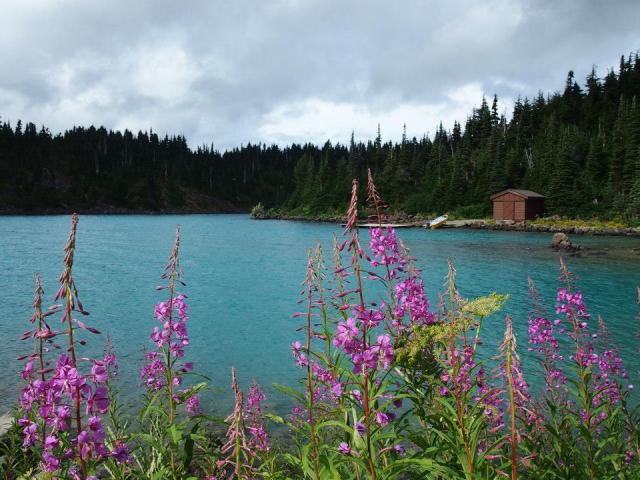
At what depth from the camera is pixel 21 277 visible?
30.3 metres

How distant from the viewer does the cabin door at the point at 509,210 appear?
242ft

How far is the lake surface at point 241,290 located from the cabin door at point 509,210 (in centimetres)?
1960

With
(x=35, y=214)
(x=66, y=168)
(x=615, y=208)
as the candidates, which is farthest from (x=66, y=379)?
(x=66, y=168)

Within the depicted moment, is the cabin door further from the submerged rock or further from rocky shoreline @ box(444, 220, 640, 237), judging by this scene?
the submerged rock

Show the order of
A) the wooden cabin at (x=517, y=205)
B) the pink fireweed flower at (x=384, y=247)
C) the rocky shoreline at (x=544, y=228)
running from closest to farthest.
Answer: the pink fireweed flower at (x=384, y=247) → the rocky shoreline at (x=544, y=228) → the wooden cabin at (x=517, y=205)

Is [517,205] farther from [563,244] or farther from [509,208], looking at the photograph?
[563,244]

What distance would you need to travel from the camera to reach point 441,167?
4267 inches

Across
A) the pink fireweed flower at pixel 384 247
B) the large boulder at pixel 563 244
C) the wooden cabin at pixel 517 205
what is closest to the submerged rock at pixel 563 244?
the large boulder at pixel 563 244

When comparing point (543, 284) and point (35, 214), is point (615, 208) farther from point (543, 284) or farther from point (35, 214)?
point (35, 214)

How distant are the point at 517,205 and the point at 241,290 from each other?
191ft

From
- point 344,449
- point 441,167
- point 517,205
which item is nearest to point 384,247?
point 344,449

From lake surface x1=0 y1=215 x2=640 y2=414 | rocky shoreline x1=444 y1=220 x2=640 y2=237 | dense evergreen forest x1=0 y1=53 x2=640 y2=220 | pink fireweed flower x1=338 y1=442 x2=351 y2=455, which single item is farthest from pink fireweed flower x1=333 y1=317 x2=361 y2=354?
rocky shoreline x1=444 y1=220 x2=640 y2=237

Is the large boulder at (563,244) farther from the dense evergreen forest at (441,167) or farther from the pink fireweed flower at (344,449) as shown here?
the pink fireweed flower at (344,449)

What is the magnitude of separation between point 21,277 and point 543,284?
111ft
